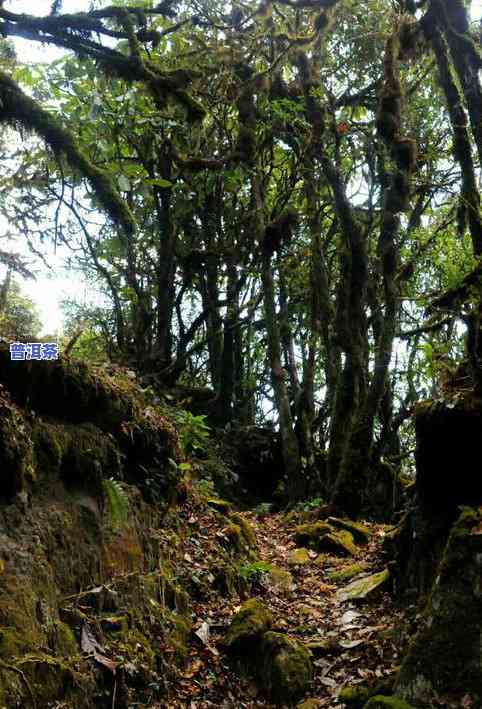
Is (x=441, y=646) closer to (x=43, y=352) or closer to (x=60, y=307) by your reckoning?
(x=43, y=352)

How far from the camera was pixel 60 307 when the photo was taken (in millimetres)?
23750

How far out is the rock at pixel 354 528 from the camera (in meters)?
10.4

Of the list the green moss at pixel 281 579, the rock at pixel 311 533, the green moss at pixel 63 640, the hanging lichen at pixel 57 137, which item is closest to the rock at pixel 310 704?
the green moss at pixel 63 640

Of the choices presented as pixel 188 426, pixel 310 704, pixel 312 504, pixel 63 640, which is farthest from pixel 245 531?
pixel 63 640

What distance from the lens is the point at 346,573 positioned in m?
8.38

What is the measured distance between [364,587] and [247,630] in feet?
7.54

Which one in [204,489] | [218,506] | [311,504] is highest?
[204,489]

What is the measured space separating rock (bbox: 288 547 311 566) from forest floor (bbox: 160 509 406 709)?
0.04m

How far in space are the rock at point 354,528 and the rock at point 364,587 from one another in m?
2.56

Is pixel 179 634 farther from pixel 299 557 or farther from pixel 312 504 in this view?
pixel 312 504

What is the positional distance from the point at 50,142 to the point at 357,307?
25.6 feet

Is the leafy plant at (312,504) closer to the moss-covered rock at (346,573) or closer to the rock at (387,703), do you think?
the moss-covered rock at (346,573)

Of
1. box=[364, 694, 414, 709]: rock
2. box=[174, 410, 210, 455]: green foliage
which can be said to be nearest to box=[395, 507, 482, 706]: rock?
box=[364, 694, 414, 709]: rock

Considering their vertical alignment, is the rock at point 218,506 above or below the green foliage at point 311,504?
above
